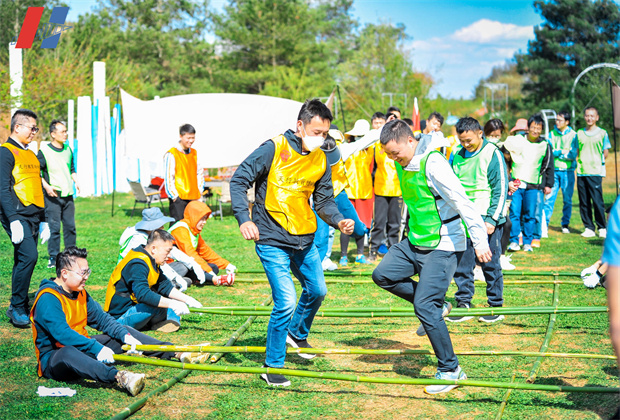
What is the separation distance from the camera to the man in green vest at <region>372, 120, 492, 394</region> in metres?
4.56

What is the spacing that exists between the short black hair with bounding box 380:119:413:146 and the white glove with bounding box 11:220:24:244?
12.6 ft

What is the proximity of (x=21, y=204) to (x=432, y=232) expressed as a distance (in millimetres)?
4364

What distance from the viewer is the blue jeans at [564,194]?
41.1 feet

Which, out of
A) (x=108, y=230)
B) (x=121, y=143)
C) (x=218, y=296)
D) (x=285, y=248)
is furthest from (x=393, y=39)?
(x=285, y=248)

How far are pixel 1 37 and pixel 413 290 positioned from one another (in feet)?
72.7

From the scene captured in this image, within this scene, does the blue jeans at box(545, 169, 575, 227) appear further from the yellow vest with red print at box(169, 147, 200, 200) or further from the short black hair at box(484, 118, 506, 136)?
the yellow vest with red print at box(169, 147, 200, 200)

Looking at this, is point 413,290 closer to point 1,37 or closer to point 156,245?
point 156,245

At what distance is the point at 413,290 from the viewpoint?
5.02 m

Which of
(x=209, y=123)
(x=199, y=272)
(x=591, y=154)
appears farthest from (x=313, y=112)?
(x=209, y=123)

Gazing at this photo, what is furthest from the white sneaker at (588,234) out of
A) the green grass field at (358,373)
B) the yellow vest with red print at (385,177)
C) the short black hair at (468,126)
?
the short black hair at (468,126)

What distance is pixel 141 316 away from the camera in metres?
5.86

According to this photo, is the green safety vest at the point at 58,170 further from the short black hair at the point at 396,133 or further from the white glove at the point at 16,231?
the short black hair at the point at 396,133

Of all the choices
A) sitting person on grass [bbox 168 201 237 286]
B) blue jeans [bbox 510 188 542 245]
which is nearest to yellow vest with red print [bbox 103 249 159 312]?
sitting person on grass [bbox 168 201 237 286]

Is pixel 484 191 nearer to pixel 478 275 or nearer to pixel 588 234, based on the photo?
pixel 478 275
